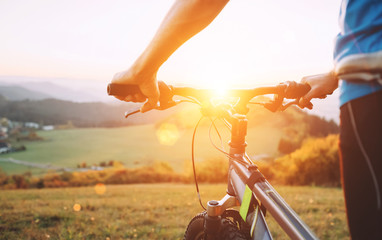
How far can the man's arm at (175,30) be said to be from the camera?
3.10 ft

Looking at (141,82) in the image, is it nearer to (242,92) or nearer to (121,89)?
(121,89)

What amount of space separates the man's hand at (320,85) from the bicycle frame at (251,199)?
0.48 metres

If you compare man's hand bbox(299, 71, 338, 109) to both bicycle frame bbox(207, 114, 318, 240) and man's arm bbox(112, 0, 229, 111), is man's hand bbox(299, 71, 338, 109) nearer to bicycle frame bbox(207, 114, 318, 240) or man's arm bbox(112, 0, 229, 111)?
bicycle frame bbox(207, 114, 318, 240)

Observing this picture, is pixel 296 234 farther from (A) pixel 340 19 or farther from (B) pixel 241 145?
(A) pixel 340 19

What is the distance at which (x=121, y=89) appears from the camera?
1244 millimetres

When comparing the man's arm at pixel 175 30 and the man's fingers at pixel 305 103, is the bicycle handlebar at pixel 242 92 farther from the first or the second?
the man's arm at pixel 175 30

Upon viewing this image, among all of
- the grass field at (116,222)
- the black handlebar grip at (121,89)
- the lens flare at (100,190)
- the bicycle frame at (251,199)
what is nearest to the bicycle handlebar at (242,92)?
the bicycle frame at (251,199)

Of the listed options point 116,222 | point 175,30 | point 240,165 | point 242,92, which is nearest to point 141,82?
point 175,30

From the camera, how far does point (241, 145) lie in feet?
5.65

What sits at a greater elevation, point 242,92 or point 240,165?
point 242,92

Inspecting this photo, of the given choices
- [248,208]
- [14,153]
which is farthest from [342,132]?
[14,153]

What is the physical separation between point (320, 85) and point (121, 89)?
3.97 feet

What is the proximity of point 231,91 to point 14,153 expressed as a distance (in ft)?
202

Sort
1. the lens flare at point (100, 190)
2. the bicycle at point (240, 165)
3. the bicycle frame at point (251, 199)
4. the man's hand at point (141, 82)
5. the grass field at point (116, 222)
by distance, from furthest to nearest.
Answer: the lens flare at point (100, 190) < the grass field at point (116, 222) < the bicycle at point (240, 165) < the bicycle frame at point (251, 199) < the man's hand at point (141, 82)
